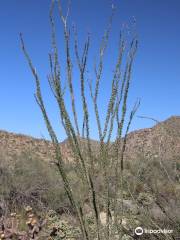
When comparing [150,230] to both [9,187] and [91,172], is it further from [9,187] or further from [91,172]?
[9,187]

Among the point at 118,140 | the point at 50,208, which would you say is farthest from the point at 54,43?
the point at 50,208

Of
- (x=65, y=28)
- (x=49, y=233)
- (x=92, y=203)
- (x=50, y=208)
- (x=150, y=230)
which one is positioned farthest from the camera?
(x=50, y=208)

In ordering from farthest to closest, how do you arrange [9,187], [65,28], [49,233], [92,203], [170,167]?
[170,167], [9,187], [49,233], [65,28], [92,203]

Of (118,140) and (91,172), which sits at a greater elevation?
(118,140)

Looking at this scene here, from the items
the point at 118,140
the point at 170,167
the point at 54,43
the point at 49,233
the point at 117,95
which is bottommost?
the point at 49,233

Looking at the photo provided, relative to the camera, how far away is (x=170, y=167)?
15430mm

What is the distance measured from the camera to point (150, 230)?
3.11m

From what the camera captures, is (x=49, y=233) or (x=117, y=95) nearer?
(x=117, y=95)

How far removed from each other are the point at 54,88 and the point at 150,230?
47.4 inches

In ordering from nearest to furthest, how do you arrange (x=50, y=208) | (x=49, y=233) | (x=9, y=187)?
1. (x=49, y=233)
2. (x=50, y=208)
3. (x=9, y=187)

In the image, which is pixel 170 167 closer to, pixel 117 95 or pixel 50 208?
pixel 50 208

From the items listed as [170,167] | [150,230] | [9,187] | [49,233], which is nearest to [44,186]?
[9,187]

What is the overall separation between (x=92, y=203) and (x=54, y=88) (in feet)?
2.37

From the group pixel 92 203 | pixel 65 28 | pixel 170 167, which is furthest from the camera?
pixel 170 167
